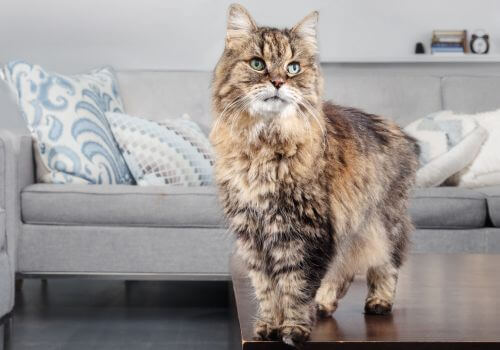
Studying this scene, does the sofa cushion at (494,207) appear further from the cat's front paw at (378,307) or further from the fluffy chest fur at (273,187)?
the fluffy chest fur at (273,187)

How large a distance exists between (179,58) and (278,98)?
3.17 m

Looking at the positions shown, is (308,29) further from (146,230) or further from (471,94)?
(471,94)

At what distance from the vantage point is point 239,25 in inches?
45.6

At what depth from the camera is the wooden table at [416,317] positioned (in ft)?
3.55

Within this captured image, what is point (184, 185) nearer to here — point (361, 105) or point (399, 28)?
point (361, 105)

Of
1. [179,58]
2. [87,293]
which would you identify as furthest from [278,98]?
[179,58]

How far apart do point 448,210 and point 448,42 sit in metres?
1.69

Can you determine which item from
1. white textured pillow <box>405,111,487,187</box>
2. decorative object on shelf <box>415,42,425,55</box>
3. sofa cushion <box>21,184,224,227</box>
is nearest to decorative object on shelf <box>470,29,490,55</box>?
decorative object on shelf <box>415,42,425,55</box>

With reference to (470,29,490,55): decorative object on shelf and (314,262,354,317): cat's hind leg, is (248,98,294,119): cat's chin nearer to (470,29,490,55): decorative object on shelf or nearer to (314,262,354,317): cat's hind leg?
(314,262,354,317): cat's hind leg

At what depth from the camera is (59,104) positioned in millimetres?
3049

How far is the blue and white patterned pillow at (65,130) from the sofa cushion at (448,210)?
1.19 m

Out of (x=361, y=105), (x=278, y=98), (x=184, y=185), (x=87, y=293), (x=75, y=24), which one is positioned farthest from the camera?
(x=75, y=24)

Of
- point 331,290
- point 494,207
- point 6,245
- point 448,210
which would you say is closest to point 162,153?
point 6,245

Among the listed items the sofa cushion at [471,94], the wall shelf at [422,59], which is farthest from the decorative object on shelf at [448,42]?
the sofa cushion at [471,94]
